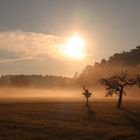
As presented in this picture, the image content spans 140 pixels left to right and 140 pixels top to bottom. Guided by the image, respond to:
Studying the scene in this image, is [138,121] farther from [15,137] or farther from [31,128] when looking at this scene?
[15,137]

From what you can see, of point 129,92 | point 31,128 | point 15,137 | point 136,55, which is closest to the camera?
point 15,137

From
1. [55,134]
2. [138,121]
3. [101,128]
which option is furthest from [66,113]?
[55,134]

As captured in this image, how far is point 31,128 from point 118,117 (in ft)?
65.3

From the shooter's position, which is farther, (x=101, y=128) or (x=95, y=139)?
(x=101, y=128)

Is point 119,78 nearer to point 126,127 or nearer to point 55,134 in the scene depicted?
point 126,127

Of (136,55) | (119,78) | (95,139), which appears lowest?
(95,139)

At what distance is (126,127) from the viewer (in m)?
56.1

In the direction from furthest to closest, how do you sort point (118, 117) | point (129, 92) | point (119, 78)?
point (129, 92) → point (119, 78) → point (118, 117)

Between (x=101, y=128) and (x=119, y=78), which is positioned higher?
(x=119, y=78)

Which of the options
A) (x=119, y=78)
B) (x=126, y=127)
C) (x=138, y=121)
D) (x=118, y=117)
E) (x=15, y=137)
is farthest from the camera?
(x=119, y=78)

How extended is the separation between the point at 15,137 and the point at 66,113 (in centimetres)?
2668

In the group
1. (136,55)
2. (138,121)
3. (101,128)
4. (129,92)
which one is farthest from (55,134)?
(136,55)

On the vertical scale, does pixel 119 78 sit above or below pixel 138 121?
above

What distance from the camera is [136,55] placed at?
19975 centimetres
